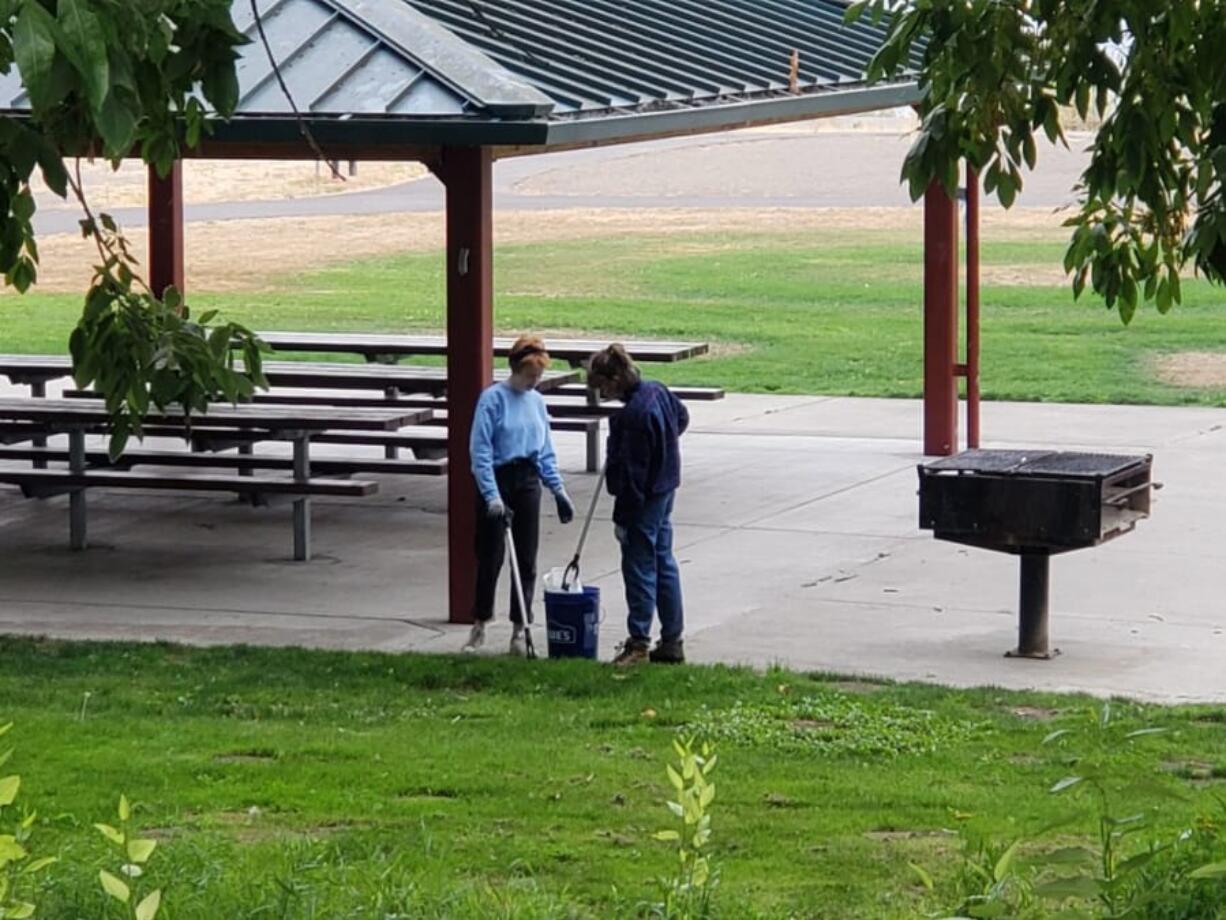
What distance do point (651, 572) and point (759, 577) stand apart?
2637mm

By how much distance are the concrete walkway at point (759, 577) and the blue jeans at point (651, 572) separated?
0.37 metres

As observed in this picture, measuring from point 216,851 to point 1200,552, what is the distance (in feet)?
27.8

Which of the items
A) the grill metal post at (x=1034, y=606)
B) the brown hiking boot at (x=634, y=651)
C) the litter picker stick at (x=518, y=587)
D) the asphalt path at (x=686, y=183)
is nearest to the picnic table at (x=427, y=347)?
the litter picker stick at (x=518, y=587)

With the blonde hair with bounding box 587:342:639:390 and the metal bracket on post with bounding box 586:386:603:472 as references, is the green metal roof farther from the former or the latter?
the metal bracket on post with bounding box 586:386:603:472

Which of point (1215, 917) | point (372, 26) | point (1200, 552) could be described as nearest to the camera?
point (1215, 917)

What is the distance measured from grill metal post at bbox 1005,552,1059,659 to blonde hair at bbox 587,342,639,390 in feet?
6.84

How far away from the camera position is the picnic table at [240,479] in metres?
14.2

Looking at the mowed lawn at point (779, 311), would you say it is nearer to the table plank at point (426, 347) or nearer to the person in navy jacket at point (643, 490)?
the table plank at point (426, 347)

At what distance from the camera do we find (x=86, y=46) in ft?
11.6

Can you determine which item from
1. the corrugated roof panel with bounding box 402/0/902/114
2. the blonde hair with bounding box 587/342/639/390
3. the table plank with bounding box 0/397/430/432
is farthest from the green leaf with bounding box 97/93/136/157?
the table plank with bounding box 0/397/430/432

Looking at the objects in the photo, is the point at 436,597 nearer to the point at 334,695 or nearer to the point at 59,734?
the point at 334,695

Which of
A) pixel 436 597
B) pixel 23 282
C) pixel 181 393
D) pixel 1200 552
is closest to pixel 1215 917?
pixel 181 393

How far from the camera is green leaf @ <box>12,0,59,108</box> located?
3404mm

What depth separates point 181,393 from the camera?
606 cm
